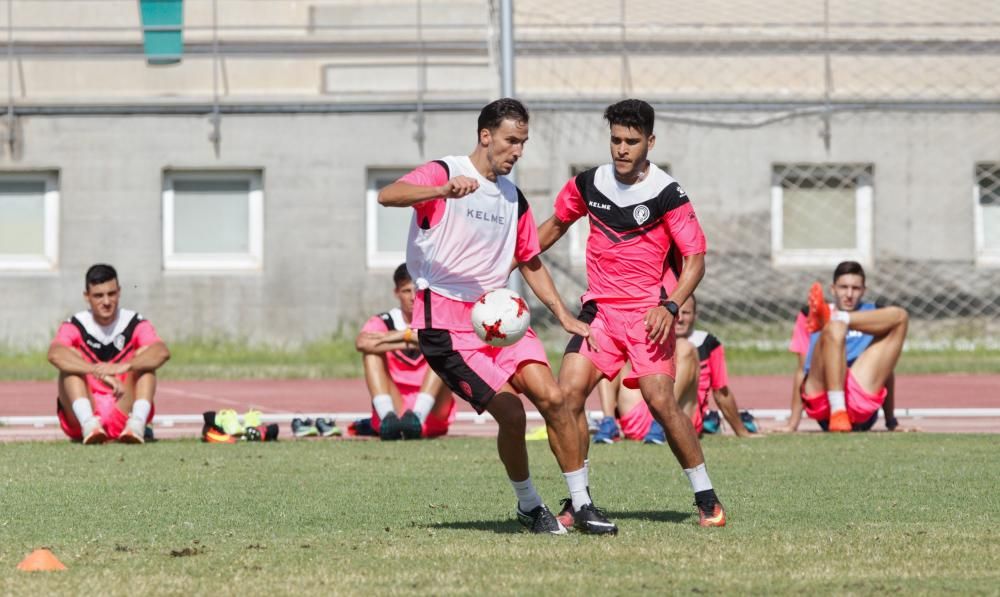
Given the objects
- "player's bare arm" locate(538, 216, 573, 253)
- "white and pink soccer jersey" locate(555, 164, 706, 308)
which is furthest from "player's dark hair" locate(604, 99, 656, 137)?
"player's bare arm" locate(538, 216, 573, 253)

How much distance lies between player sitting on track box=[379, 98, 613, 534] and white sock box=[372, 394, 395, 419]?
5.17 m

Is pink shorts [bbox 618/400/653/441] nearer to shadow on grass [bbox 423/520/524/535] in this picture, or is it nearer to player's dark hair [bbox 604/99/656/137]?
shadow on grass [bbox 423/520/524/535]

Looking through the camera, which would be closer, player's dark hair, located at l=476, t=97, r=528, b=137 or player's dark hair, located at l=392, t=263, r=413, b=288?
player's dark hair, located at l=476, t=97, r=528, b=137

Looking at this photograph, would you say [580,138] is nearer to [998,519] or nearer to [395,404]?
[395,404]

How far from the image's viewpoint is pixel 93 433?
38.8ft

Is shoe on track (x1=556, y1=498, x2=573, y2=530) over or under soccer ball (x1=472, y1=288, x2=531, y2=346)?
under

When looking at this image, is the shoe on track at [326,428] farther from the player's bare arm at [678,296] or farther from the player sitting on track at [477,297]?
the player's bare arm at [678,296]

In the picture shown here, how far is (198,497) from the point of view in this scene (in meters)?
8.62

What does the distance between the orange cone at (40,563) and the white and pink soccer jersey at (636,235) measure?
2.88 m

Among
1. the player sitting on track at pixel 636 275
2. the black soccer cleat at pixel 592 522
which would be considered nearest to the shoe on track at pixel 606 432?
the player sitting on track at pixel 636 275

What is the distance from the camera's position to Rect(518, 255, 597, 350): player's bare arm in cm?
763

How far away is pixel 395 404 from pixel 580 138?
1003 cm

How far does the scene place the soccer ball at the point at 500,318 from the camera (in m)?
7.14

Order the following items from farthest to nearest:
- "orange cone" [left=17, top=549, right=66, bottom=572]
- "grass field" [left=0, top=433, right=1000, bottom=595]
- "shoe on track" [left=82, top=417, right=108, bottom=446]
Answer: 1. "shoe on track" [left=82, top=417, right=108, bottom=446]
2. "orange cone" [left=17, top=549, right=66, bottom=572]
3. "grass field" [left=0, top=433, right=1000, bottom=595]
